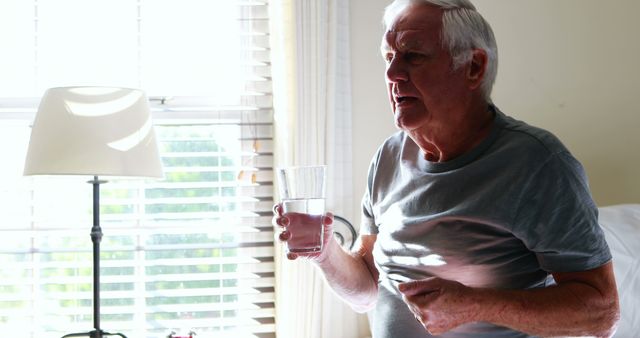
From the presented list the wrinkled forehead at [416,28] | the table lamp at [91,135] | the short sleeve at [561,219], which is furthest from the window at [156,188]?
the short sleeve at [561,219]

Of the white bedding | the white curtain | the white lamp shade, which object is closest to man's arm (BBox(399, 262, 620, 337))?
the white bedding

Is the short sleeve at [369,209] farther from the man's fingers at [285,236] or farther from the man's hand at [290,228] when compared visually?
the man's fingers at [285,236]

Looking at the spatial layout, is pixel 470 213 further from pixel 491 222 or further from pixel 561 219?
pixel 561 219

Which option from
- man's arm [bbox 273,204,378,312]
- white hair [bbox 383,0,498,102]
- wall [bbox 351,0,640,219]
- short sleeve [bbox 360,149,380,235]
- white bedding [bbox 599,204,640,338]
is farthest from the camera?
wall [bbox 351,0,640,219]

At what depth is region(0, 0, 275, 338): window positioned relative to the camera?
3.15 metres

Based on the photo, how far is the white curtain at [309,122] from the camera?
307 centimetres

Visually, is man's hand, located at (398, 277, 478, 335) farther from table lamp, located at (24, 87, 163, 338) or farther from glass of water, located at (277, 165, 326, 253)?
table lamp, located at (24, 87, 163, 338)

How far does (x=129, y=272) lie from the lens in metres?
3.18

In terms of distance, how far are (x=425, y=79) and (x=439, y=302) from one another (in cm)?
41

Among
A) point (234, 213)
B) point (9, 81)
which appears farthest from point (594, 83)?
point (9, 81)

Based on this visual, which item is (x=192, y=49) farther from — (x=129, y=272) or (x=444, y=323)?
(x=444, y=323)

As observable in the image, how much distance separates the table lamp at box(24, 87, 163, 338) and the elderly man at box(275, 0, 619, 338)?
1102 mm

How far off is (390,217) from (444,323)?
0.33m

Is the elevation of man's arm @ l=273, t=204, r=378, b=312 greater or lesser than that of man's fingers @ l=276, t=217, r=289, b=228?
lesser
